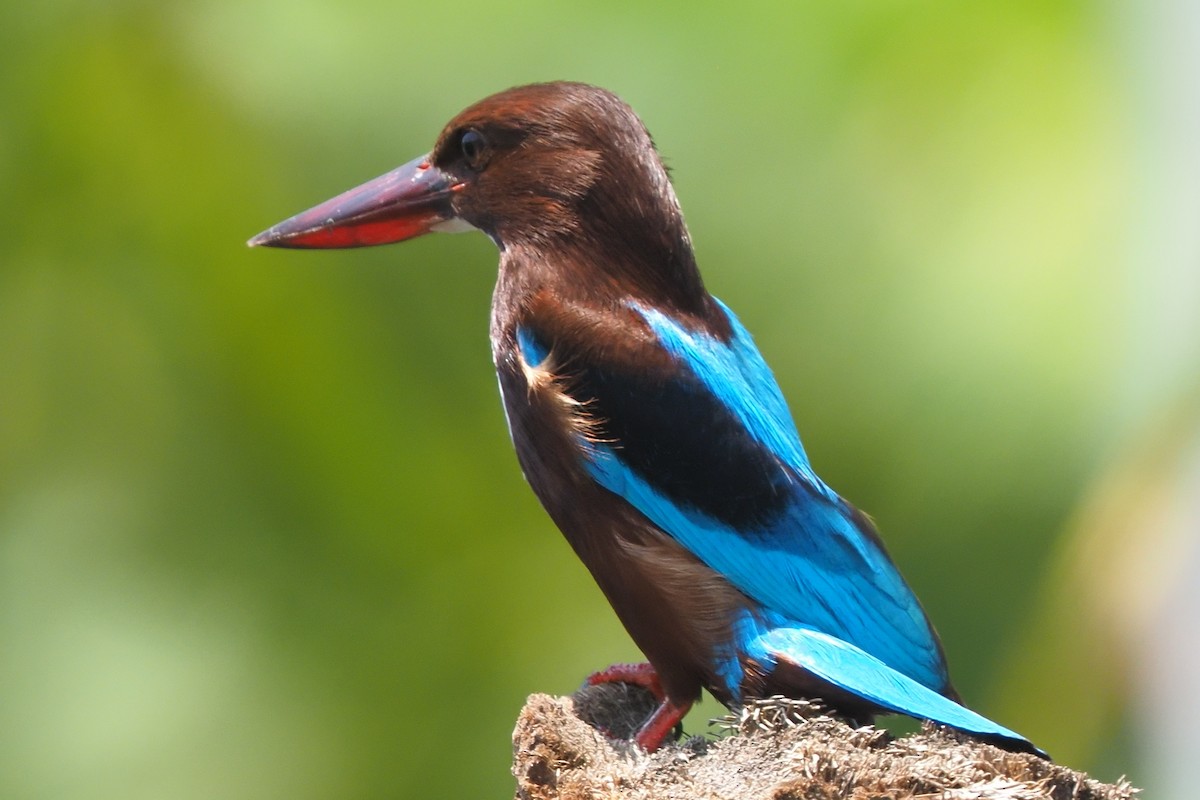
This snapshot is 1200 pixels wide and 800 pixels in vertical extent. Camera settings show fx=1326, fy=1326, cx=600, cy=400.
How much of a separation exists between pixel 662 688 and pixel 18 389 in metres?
2.14

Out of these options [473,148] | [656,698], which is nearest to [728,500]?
[656,698]

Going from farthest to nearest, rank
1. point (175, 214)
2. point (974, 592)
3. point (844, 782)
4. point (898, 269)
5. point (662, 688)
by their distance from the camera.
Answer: point (175, 214) < point (898, 269) < point (974, 592) < point (662, 688) < point (844, 782)

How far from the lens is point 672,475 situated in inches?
78.7

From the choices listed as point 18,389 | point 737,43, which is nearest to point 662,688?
point 737,43

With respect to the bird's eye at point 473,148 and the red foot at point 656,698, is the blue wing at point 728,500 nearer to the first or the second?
the red foot at point 656,698

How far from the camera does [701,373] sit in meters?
2.02

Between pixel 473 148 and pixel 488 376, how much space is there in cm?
97

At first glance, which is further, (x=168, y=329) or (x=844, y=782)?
(x=168, y=329)

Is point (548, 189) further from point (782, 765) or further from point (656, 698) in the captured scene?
point (782, 765)

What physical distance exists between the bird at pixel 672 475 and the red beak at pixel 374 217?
27cm

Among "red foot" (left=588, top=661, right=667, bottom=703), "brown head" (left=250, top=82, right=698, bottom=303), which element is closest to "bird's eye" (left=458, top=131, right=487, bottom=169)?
"brown head" (left=250, top=82, right=698, bottom=303)

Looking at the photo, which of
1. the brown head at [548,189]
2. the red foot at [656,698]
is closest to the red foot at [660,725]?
the red foot at [656,698]

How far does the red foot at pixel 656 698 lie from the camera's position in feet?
6.72

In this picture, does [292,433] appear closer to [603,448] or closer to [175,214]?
[175,214]
